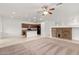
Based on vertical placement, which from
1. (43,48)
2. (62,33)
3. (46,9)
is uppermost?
(46,9)

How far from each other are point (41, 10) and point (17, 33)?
1.98 feet

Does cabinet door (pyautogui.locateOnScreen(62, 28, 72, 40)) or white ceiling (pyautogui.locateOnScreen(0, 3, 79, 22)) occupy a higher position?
white ceiling (pyautogui.locateOnScreen(0, 3, 79, 22))

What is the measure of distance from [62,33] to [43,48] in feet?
1.44

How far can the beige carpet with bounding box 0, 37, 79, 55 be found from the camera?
2.21 meters

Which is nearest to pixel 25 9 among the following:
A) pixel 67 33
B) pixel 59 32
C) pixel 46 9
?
pixel 46 9

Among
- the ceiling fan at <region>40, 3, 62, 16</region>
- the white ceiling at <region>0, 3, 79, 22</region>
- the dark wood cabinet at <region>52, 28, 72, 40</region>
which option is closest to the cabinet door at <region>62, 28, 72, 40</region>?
the dark wood cabinet at <region>52, 28, 72, 40</region>

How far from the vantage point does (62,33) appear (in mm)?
2262

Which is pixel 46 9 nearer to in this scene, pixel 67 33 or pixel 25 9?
pixel 25 9

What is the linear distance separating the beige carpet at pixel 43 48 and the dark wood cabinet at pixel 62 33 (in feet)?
0.29

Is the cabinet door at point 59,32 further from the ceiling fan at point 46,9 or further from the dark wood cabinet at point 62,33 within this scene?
the ceiling fan at point 46,9

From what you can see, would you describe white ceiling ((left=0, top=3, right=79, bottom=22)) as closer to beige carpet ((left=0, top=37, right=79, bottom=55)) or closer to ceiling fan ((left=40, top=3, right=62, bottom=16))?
ceiling fan ((left=40, top=3, right=62, bottom=16))

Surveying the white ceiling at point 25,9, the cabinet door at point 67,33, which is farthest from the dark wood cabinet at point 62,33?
the white ceiling at point 25,9

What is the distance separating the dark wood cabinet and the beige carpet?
0.09 meters

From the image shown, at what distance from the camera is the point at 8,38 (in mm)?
2209
